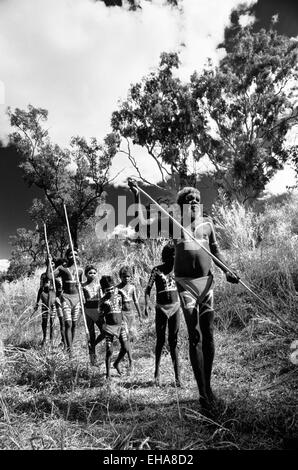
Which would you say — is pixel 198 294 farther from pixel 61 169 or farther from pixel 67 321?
pixel 61 169

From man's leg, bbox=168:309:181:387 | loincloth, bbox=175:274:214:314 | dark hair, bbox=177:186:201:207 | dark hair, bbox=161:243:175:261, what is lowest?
man's leg, bbox=168:309:181:387

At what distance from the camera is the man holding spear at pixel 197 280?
108 inches

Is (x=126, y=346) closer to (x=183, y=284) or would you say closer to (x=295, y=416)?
(x=183, y=284)

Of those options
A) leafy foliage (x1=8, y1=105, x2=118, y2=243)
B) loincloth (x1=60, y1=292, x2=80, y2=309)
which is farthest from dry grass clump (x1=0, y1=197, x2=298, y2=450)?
leafy foliage (x1=8, y1=105, x2=118, y2=243)

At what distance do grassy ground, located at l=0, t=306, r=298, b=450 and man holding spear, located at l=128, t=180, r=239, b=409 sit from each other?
1.12ft

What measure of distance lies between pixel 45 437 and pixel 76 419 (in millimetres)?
633

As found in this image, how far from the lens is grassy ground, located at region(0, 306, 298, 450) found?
2.29 metres

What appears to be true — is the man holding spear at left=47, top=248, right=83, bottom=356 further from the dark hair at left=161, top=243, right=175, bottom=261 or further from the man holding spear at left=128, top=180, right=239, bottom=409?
the man holding spear at left=128, top=180, right=239, bottom=409

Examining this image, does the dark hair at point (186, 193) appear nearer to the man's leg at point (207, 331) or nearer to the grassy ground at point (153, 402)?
the man's leg at point (207, 331)

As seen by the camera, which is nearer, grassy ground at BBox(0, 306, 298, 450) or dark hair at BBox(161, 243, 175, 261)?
grassy ground at BBox(0, 306, 298, 450)

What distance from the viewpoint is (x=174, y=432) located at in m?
2.39

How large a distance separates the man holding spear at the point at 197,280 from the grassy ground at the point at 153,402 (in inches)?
13.4

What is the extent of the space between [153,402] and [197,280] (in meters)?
1.38
